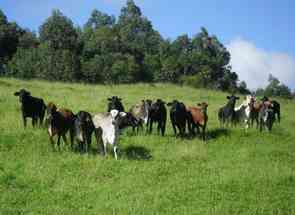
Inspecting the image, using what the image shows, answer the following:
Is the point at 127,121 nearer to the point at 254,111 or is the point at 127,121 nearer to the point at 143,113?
the point at 143,113

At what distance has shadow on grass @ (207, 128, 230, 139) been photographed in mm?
24022

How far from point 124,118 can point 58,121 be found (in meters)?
2.75

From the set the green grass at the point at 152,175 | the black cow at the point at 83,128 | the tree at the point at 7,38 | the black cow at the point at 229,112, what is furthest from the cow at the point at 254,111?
the tree at the point at 7,38

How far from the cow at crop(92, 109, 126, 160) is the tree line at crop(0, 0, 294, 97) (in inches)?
1803

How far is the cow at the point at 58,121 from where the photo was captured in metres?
19.5

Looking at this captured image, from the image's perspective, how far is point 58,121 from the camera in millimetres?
19828

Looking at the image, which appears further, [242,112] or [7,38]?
[7,38]

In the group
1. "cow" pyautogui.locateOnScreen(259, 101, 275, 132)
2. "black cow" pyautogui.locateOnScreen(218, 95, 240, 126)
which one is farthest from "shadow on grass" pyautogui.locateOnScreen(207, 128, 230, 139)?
"black cow" pyautogui.locateOnScreen(218, 95, 240, 126)

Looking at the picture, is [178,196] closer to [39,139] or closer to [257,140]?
[39,139]

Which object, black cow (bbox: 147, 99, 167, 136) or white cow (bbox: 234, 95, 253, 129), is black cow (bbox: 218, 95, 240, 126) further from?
black cow (bbox: 147, 99, 167, 136)

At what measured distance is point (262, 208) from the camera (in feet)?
46.8

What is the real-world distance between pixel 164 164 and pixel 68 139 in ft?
16.9

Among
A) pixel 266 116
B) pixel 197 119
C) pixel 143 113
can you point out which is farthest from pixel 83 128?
pixel 266 116

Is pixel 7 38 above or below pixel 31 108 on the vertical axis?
above
